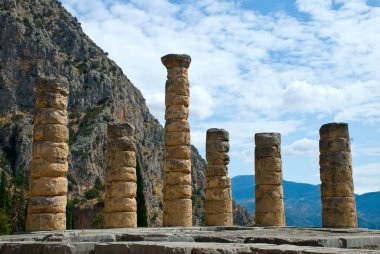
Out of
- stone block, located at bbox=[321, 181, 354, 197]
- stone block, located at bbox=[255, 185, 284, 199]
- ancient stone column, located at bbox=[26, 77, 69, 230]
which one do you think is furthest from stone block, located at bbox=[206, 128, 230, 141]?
ancient stone column, located at bbox=[26, 77, 69, 230]

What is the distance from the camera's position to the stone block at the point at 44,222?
18.6m

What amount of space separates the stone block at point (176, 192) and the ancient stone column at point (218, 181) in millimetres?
1478

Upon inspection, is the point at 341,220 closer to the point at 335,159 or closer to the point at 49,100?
the point at 335,159

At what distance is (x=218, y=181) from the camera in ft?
79.5

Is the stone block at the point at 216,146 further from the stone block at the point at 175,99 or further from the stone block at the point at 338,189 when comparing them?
the stone block at the point at 338,189

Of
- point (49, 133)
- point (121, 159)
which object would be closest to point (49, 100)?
point (49, 133)

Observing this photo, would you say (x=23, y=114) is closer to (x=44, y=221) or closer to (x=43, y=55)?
(x=43, y=55)

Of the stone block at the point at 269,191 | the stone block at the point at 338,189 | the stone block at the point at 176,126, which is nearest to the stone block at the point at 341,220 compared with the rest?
the stone block at the point at 338,189

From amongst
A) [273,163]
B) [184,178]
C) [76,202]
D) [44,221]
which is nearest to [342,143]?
[273,163]

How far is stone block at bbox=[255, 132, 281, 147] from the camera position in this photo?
22625mm

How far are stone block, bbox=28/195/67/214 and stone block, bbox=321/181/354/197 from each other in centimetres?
978

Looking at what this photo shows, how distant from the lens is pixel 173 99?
23.8 m

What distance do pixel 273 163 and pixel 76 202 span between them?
58.5 metres

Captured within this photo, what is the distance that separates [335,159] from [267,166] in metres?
3.20
